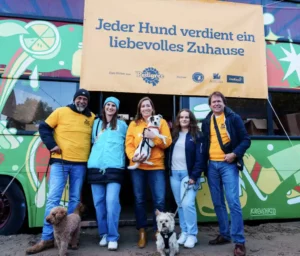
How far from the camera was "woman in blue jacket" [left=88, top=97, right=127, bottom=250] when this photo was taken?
3666 mm

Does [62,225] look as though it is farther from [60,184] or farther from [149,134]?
[149,134]

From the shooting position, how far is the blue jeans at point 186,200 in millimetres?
3744

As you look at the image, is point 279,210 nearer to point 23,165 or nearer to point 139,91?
point 139,91

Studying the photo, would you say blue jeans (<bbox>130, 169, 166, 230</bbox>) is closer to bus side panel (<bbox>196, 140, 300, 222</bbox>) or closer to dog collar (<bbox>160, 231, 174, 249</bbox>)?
dog collar (<bbox>160, 231, 174, 249</bbox>)

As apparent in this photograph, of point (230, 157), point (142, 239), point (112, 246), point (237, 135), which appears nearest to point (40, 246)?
point (112, 246)

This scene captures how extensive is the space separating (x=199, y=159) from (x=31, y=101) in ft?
8.40

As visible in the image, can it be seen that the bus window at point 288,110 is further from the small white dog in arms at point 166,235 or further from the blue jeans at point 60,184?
the blue jeans at point 60,184

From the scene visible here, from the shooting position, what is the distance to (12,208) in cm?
418

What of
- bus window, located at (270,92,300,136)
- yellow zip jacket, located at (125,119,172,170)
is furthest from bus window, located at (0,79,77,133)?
bus window, located at (270,92,300,136)

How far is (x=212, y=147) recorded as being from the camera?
3787mm

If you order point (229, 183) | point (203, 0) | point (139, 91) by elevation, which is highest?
point (203, 0)

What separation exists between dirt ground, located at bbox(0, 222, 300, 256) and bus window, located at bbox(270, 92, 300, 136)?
1612 mm

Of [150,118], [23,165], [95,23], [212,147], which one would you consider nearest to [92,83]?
[95,23]

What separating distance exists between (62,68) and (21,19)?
3.07 feet
